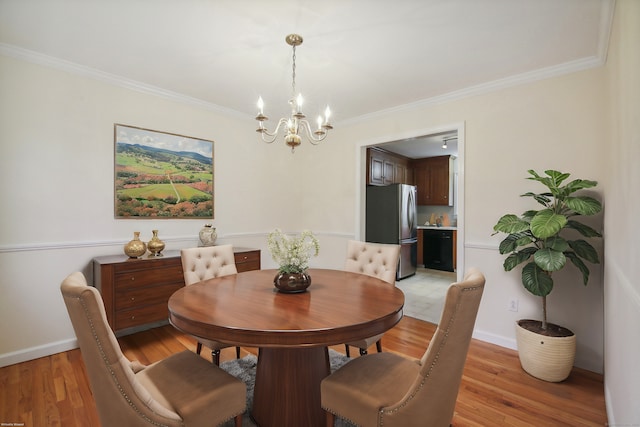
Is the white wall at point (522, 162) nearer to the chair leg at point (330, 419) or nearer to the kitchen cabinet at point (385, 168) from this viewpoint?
the kitchen cabinet at point (385, 168)

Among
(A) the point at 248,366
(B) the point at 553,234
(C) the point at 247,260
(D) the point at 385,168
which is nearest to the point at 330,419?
(A) the point at 248,366

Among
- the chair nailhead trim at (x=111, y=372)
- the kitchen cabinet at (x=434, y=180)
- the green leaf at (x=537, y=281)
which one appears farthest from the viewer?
the kitchen cabinet at (x=434, y=180)

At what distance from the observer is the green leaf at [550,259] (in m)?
2.10

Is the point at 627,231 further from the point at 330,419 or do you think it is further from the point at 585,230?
the point at 330,419

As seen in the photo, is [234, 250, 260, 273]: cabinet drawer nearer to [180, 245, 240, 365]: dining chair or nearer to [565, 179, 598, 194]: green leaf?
[180, 245, 240, 365]: dining chair

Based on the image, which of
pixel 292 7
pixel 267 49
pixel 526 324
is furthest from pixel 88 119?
pixel 526 324

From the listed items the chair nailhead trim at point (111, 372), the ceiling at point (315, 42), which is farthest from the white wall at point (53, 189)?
the chair nailhead trim at point (111, 372)

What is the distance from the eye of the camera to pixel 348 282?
1.99 meters

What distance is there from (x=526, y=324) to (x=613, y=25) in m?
2.23

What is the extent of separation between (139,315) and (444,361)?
2708mm

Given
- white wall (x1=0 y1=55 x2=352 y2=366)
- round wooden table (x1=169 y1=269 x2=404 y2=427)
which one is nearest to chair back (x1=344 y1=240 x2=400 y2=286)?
round wooden table (x1=169 y1=269 x2=404 y2=427)

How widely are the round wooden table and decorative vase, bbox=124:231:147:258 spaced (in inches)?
51.2

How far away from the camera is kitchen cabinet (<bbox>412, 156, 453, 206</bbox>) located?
20.7 ft

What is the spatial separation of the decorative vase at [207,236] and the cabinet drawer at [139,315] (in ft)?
2.70
